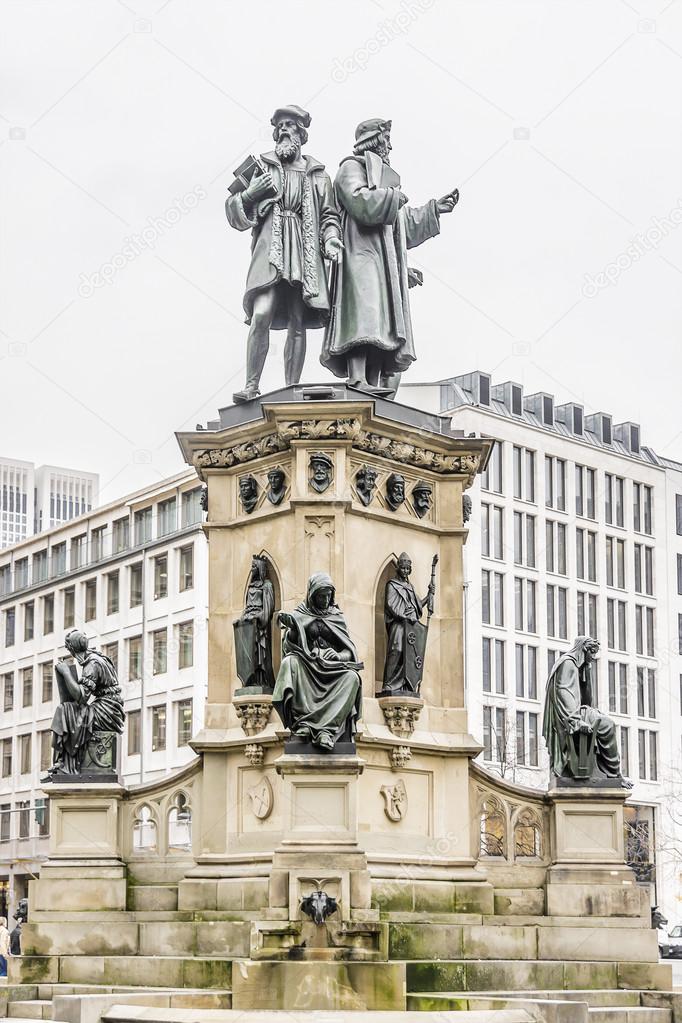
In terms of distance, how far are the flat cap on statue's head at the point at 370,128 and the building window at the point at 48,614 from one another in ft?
228

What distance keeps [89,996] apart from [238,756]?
12.9 feet

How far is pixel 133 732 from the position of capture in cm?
7788

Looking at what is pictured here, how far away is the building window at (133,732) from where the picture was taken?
253ft

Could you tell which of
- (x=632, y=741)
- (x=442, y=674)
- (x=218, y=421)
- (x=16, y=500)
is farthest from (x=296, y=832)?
(x=16, y=500)

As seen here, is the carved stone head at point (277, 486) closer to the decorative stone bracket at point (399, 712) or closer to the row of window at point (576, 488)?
the decorative stone bracket at point (399, 712)

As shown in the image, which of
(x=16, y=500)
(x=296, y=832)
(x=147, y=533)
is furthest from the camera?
(x=16, y=500)

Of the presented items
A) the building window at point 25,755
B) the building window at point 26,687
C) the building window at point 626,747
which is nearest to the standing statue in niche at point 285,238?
the building window at point 626,747

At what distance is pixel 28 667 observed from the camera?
3509 inches

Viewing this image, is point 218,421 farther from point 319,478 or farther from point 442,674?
point 442,674

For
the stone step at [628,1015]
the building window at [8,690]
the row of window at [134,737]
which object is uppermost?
the building window at [8,690]

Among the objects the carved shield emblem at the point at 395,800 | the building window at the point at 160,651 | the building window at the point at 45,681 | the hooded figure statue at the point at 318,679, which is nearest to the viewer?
the hooded figure statue at the point at 318,679

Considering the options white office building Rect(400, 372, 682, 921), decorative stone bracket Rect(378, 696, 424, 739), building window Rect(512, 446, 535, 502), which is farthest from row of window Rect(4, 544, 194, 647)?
decorative stone bracket Rect(378, 696, 424, 739)

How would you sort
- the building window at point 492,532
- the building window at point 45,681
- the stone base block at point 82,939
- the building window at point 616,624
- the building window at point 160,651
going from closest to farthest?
the stone base block at point 82,939 → the building window at point 160,651 → the building window at point 492,532 → the building window at point 45,681 → the building window at point 616,624

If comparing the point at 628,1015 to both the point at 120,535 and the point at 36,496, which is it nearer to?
the point at 120,535
